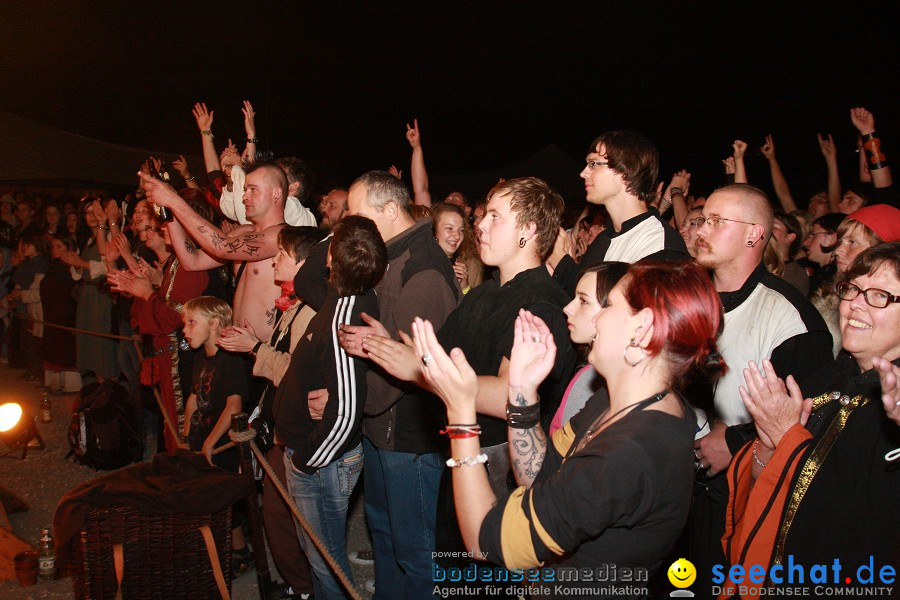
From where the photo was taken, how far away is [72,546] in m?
3.06

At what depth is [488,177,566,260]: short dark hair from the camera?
9.12ft

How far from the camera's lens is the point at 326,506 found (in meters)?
3.20

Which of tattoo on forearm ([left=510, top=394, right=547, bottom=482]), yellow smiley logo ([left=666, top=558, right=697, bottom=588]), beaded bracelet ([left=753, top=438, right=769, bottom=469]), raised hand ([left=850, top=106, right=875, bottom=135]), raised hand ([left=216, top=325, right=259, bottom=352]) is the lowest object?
yellow smiley logo ([left=666, top=558, right=697, bottom=588])

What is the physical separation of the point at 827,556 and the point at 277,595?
9.78 feet

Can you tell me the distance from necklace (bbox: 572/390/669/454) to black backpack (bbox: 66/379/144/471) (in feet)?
16.5

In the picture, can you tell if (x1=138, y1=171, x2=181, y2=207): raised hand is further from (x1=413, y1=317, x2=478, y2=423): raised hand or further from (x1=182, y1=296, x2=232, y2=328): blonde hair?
(x1=413, y1=317, x2=478, y2=423): raised hand

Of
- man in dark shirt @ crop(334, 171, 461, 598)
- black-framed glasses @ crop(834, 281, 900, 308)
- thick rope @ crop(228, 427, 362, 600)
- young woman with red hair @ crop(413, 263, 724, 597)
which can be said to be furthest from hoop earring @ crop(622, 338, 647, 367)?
thick rope @ crop(228, 427, 362, 600)

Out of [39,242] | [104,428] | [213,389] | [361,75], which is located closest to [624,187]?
[213,389]

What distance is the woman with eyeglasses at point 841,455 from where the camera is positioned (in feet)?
6.55

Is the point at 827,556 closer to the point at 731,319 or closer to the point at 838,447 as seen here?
the point at 838,447

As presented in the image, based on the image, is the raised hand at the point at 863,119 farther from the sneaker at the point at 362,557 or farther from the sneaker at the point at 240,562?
the sneaker at the point at 240,562

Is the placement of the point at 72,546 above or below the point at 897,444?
below

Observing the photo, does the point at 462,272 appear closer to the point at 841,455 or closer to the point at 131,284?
the point at 131,284

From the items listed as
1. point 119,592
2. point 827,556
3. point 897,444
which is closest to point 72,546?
point 119,592
